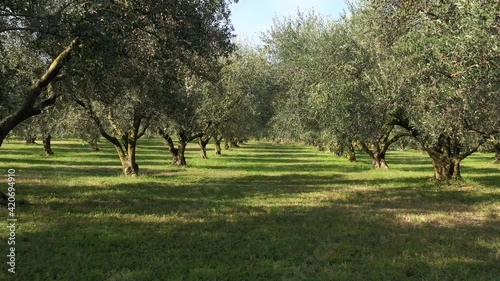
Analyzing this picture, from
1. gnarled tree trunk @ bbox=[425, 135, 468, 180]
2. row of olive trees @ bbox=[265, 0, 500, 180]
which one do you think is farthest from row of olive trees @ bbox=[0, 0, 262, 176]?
gnarled tree trunk @ bbox=[425, 135, 468, 180]

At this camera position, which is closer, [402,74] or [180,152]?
[402,74]

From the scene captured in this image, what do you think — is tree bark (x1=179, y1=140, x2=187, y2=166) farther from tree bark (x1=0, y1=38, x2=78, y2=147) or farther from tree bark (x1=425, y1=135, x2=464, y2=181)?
tree bark (x1=0, y1=38, x2=78, y2=147)

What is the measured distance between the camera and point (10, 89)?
14.3 meters

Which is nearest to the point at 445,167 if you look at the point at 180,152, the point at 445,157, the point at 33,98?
the point at 445,157

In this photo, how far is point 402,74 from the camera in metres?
21.2

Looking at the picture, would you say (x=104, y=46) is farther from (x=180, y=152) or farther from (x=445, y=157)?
(x=180, y=152)

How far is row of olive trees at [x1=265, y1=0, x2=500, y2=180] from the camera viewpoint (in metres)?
12.0

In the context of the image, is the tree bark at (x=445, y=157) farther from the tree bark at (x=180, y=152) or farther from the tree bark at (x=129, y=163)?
the tree bark at (x=180, y=152)

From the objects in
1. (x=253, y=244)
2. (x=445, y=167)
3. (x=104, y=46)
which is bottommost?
(x=253, y=244)

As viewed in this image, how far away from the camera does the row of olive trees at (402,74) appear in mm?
12047

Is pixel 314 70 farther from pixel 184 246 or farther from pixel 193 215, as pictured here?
pixel 184 246

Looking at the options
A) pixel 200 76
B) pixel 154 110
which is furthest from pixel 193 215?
pixel 154 110

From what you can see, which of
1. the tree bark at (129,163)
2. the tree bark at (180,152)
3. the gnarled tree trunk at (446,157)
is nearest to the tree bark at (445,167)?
the gnarled tree trunk at (446,157)

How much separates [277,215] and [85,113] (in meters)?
17.7
